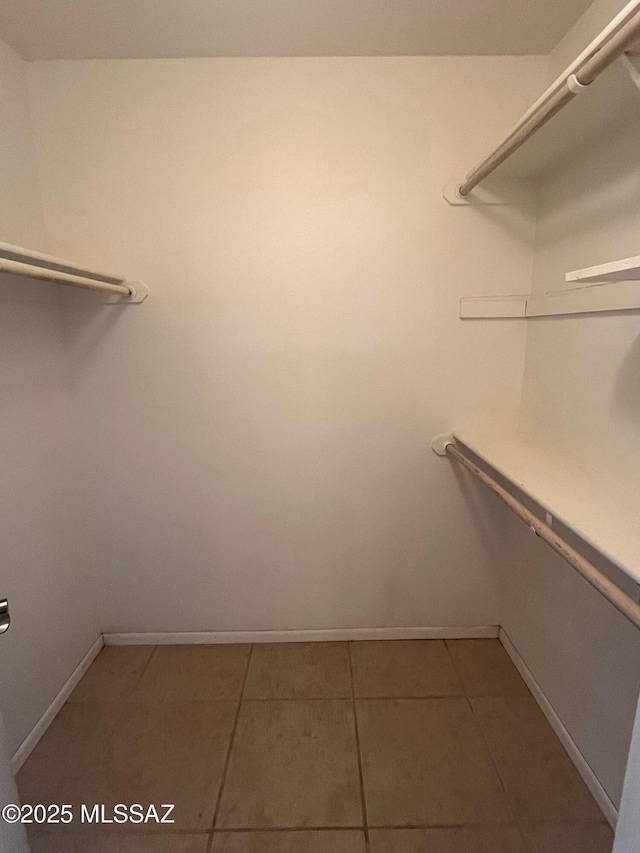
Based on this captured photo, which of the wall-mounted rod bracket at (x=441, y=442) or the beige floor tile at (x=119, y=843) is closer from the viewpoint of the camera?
the beige floor tile at (x=119, y=843)

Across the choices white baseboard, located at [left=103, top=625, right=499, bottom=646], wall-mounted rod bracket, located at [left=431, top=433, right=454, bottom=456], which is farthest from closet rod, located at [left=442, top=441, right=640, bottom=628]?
white baseboard, located at [left=103, top=625, right=499, bottom=646]

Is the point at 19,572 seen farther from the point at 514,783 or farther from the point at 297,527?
the point at 514,783

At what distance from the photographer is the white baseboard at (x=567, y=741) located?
4.12ft

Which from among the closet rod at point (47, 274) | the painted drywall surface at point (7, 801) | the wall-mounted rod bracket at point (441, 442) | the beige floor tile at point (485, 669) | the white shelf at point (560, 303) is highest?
the closet rod at point (47, 274)

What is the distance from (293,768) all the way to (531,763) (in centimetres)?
73

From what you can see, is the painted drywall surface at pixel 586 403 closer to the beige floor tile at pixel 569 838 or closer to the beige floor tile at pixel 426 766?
the beige floor tile at pixel 569 838

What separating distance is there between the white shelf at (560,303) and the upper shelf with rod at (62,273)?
→ 1.19 meters

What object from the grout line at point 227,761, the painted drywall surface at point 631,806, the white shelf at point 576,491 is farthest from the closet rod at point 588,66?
the grout line at point 227,761

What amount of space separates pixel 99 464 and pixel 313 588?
39.2 inches

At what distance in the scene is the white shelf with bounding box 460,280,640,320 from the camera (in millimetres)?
1129

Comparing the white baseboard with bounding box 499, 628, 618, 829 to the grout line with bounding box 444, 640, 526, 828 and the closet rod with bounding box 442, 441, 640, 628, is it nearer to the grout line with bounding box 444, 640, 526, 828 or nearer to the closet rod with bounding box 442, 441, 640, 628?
the grout line with bounding box 444, 640, 526, 828

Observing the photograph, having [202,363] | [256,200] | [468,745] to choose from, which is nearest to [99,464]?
[202,363]

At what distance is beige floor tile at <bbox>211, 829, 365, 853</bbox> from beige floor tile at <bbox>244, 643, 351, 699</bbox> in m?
0.44

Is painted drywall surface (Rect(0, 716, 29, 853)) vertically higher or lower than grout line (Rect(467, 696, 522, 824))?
higher
